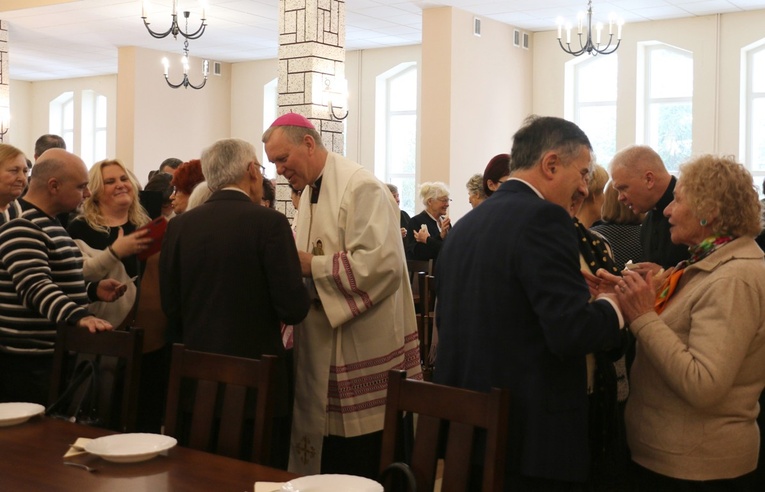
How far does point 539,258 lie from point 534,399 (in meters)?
0.36

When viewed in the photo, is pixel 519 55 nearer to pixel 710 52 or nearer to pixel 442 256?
pixel 710 52

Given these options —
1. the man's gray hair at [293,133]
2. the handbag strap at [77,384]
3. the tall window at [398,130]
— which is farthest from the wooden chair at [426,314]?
the tall window at [398,130]

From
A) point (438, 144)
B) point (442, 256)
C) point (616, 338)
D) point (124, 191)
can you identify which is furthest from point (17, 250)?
point (438, 144)

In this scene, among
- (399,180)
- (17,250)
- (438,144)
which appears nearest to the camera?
(17,250)

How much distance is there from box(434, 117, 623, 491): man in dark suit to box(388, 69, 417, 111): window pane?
38.1ft

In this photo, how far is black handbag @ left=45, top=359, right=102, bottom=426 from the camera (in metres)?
2.68

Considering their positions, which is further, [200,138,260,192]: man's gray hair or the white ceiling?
the white ceiling

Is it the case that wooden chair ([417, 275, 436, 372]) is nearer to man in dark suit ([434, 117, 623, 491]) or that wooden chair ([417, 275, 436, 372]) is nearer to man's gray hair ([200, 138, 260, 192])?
man's gray hair ([200, 138, 260, 192])

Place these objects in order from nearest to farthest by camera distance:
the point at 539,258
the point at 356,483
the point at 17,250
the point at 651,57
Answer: the point at 356,483 → the point at 539,258 → the point at 17,250 → the point at 651,57

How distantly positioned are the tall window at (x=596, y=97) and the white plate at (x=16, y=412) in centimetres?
1054

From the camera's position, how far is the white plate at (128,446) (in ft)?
7.37

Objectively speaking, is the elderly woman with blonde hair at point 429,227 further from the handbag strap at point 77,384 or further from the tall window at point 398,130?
the handbag strap at point 77,384

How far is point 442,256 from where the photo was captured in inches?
101

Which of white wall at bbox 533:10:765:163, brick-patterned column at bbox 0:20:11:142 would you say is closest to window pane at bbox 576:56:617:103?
white wall at bbox 533:10:765:163
